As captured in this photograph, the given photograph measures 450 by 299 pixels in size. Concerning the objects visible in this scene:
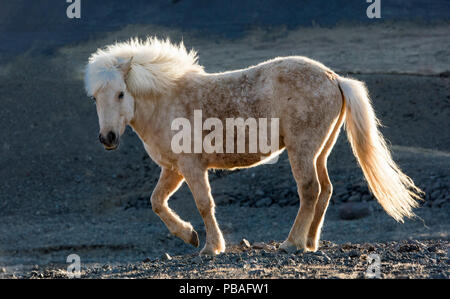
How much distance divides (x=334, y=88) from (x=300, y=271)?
2612mm

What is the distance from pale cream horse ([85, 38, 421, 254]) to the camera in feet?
28.4

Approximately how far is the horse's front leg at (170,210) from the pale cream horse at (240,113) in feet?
0.04

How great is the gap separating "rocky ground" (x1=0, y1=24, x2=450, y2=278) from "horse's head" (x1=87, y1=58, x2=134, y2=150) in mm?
1608

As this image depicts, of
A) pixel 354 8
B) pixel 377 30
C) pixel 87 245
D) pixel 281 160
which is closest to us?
pixel 87 245

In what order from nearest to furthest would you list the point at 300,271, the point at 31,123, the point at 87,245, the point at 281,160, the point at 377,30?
the point at 300,271, the point at 87,245, the point at 281,160, the point at 31,123, the point at 377,30

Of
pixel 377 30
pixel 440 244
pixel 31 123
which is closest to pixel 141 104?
pixel 440 244

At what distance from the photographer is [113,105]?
866 cm

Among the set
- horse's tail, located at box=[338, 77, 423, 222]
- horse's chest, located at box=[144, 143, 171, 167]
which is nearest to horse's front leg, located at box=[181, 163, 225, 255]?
horse's chest, located at box=[144, 143, 171, 167]

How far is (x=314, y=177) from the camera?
341 inches

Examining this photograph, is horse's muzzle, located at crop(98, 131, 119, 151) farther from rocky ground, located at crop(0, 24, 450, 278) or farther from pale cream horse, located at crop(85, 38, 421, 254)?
rocky ground, located at crop(0, 24, 450, 278)

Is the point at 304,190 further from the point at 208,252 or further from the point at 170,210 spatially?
the point at 170,210

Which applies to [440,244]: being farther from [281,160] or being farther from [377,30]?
[377,30]

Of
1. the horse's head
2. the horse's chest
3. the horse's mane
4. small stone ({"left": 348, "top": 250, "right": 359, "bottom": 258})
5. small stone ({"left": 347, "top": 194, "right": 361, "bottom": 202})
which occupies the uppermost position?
the horse's mane

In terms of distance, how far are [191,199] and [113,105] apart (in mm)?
8510
